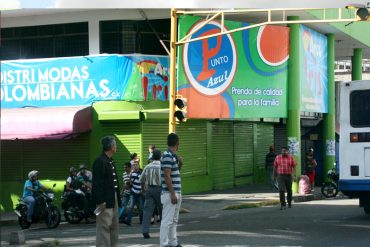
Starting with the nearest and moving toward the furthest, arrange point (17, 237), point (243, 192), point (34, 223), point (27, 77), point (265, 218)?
point (17, 237) → point (265, 218) → point (34, 223) → point (27, 77) → point (243, 192)

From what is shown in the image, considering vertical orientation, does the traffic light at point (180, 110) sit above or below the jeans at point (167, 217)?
above

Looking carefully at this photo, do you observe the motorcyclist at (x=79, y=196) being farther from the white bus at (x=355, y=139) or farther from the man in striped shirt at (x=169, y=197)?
the man in striped shirt at (x=169, y=197)

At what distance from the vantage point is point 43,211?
1767 cm

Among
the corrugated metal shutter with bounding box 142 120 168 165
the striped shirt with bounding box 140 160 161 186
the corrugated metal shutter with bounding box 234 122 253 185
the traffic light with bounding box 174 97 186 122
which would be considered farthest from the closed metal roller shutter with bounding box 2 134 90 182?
the striped shirt with bounding box 140 160 161 186

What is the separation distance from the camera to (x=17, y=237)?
39.6 feet

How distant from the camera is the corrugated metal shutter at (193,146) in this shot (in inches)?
963

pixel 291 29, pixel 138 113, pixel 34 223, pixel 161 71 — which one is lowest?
pixel 34 223

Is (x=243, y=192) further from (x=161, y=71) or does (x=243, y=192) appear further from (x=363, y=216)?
(x=363, y=216)

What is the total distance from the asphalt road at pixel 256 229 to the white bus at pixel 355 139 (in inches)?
34.8

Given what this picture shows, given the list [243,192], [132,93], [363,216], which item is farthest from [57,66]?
[363,216]

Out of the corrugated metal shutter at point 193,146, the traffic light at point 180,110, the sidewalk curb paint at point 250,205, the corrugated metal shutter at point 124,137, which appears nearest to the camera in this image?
the traffic light at point 180,110

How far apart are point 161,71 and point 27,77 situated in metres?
4.77

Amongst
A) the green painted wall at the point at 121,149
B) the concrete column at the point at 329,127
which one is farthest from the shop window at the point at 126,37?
the concrete column at the point at 329,127

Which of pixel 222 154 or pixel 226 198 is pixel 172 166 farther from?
pixel 222 154
